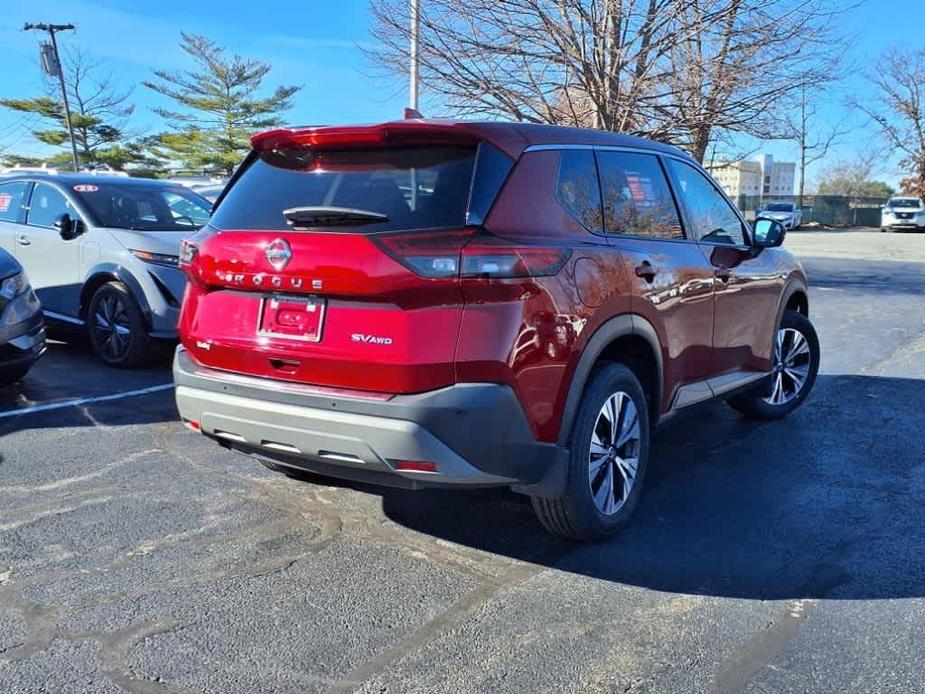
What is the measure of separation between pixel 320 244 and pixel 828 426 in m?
4.12

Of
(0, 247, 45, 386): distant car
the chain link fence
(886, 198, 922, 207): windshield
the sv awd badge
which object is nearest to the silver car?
(0, 247, 45, 386): distant car

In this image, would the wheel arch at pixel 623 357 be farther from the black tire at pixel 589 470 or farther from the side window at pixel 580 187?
the side window at pixel 580 187

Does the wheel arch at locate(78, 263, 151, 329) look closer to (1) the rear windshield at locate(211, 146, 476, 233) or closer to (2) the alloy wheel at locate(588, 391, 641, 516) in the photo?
(1) the rear windshield at locate(211, 146, 476, 233)

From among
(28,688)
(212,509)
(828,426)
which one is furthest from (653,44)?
(28,688)

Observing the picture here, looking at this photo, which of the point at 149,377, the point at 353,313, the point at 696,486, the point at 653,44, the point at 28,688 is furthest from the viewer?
the point at 653,44

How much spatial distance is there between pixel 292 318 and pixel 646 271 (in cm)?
165

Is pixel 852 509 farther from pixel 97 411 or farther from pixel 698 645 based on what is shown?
pixel 97 411

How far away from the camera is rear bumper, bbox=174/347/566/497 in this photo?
3088 millimetres

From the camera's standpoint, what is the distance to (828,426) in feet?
19.1

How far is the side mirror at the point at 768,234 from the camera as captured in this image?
5.31 m

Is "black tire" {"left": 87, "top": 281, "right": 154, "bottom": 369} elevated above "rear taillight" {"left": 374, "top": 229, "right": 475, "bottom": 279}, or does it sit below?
below

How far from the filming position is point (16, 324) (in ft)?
19.3

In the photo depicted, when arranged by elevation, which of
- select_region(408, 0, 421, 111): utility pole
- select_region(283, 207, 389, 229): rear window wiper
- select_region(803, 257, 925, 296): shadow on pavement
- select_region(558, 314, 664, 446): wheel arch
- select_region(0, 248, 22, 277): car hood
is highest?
select_region(408, 0, 421, 111): utility pole

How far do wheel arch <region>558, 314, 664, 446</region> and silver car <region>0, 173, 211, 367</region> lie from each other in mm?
4279
